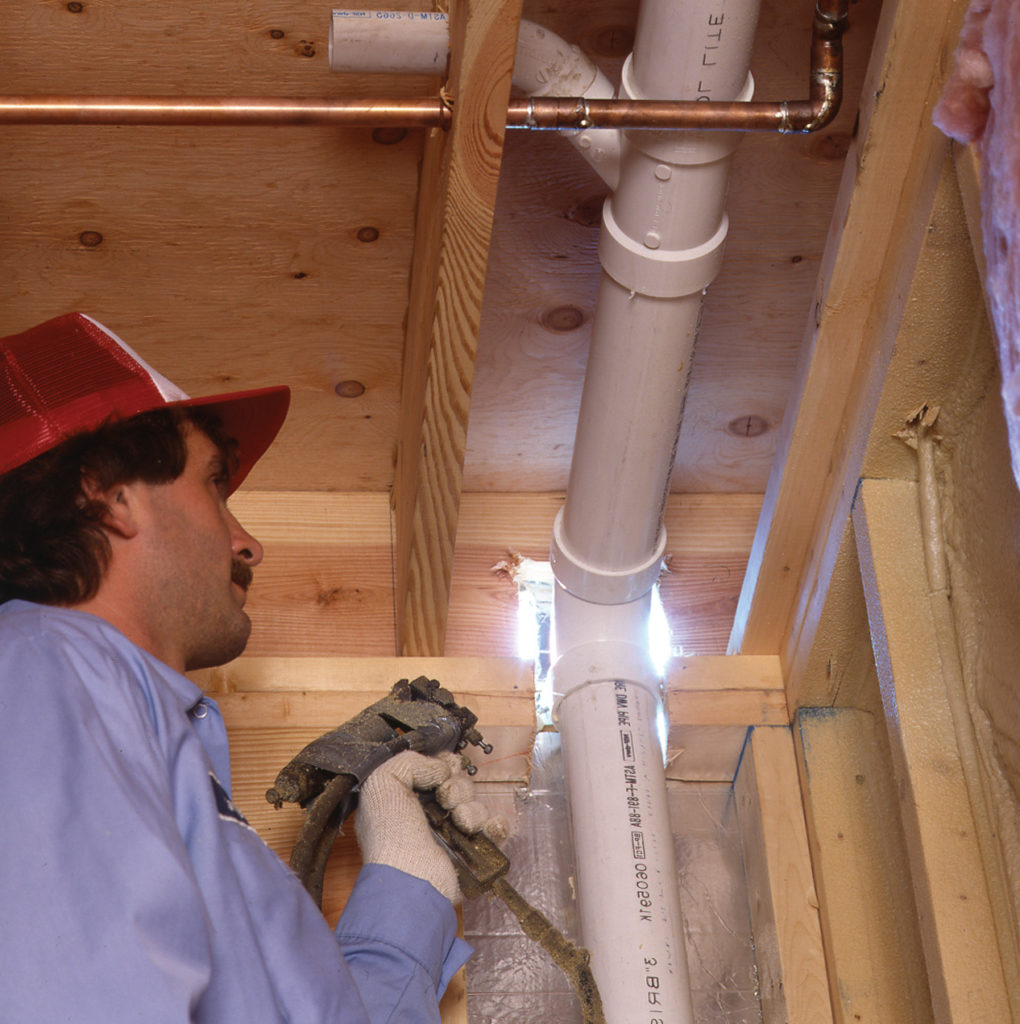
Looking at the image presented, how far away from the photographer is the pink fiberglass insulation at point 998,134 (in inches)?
44.9

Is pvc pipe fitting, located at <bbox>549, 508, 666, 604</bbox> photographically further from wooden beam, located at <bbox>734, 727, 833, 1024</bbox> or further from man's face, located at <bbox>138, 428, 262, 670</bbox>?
man's face, located at <bbox>138, 428, 262, 670</bbox>

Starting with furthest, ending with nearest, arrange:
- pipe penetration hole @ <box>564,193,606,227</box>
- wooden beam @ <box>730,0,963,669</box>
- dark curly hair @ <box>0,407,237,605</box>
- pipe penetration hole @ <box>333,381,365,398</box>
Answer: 1. pipe penetration hole @ <box>333,381,365,398</box>
2. pipe penetration hole @ <box>564,193,606,227</box>
3. wooden beam @ <box>730,0,963,669</box>
4. dark curly hair @ <box>0,407,237,605</box>

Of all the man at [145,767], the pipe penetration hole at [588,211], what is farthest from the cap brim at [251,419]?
the pipe penetration hole at [588,211]

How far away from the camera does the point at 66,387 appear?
147 cm

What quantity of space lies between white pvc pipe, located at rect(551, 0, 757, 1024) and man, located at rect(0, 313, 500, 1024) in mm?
246

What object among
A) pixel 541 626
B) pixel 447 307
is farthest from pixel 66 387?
pixel 541 626

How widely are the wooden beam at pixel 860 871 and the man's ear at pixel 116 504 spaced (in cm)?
97

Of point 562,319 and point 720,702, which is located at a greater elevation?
point 562,319

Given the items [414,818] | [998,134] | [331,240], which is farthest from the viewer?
[331,240]

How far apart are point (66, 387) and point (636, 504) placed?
73 cm

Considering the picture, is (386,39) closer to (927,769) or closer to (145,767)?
(145,767)

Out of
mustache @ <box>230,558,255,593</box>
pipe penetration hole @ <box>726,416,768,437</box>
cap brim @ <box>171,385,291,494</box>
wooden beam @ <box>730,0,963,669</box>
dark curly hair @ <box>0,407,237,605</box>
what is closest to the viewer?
dark curly hair @ <box>0,407,237,605</box>

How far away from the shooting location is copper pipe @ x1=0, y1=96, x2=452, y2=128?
1.38 metres

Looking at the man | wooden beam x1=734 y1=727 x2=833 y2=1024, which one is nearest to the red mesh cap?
the man
